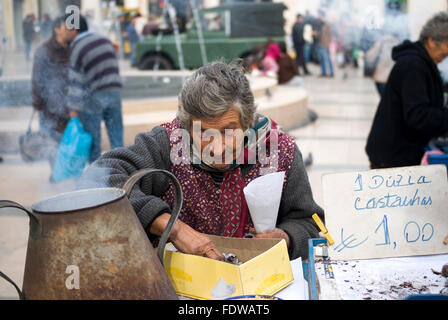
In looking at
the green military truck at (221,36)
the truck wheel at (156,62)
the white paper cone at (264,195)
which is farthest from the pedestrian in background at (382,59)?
the truck wheel at (156,62)

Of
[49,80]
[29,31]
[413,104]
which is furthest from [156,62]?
[413,104]

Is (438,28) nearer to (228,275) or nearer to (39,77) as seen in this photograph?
(228,275)

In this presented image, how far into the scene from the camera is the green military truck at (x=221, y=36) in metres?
13.8

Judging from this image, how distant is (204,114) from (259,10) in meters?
13.5

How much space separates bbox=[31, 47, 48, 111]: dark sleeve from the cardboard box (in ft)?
11.8

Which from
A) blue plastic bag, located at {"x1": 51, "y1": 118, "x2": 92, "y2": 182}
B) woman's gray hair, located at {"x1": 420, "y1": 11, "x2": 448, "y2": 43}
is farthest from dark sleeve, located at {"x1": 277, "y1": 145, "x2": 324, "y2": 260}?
blue plastic bag, located at {"x1": 51, "y1": 118, "x2": 92, "y2": 182}

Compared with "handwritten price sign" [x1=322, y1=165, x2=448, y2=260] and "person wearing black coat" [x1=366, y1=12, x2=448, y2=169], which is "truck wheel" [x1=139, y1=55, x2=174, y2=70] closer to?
"person wearing black coat" [x1=366, y1=12, x2=448, y2=169]

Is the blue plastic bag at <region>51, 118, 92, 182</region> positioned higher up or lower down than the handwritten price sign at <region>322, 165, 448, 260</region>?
lower down

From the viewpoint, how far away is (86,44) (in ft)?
14.6

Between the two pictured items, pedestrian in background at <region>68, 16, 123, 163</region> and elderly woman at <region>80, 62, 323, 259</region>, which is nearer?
elderly woman at <region>80, 62, 323, 259</region>

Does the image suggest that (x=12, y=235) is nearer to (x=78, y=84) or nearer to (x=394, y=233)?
(x=78, y=84)

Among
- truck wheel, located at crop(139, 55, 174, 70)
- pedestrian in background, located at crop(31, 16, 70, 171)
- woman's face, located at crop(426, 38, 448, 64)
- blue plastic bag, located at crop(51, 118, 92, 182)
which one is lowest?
truck wheel, located at crop(139, 55, 174, 70)

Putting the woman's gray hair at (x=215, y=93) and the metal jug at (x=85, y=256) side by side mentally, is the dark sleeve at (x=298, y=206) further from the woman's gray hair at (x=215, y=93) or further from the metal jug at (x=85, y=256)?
the metal jug at (x=85, y=256)

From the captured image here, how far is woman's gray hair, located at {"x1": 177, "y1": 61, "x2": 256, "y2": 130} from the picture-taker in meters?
1.51
